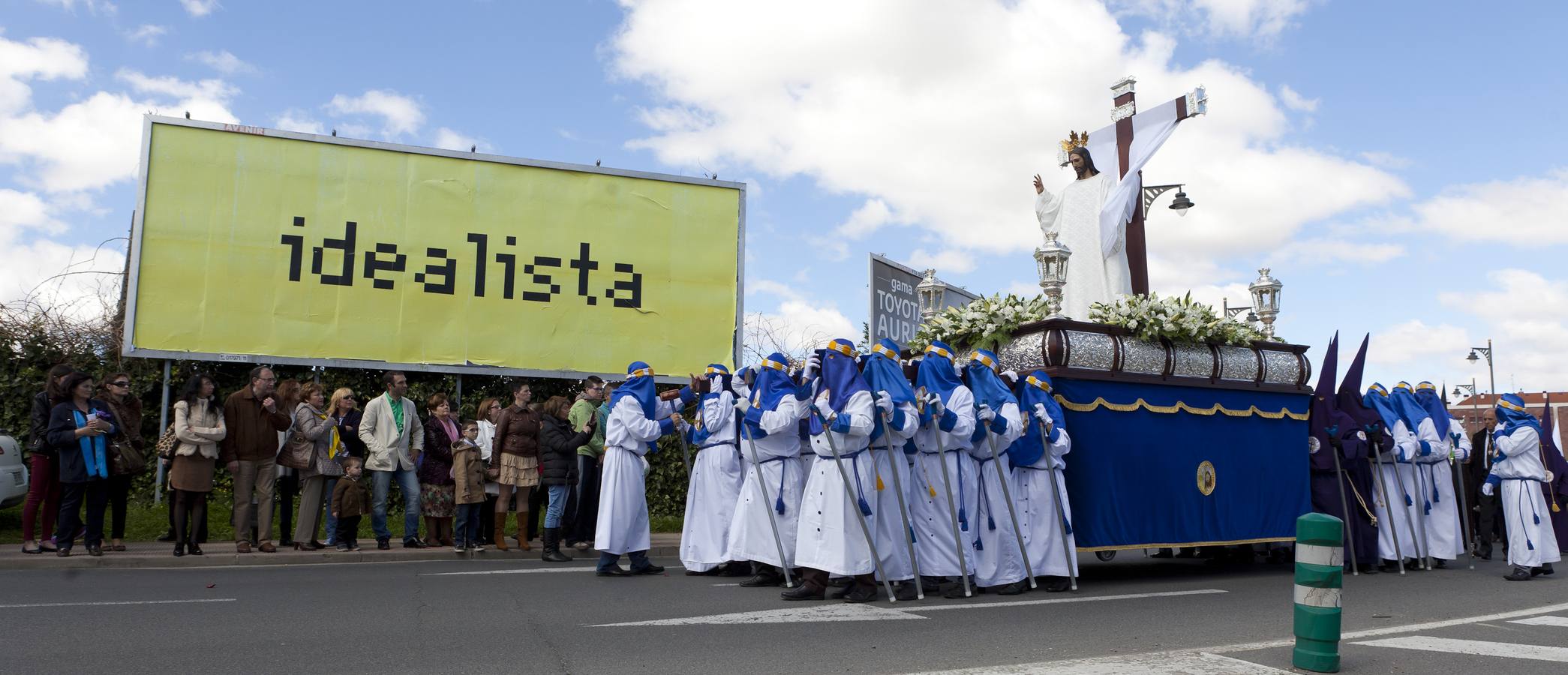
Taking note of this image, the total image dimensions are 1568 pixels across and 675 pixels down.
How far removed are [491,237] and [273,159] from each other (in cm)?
327

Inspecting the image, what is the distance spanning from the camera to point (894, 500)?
8445 mm

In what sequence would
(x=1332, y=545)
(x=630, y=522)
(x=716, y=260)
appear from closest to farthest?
(x=1332, y=545), (x=630, y=522), (x=716, y=260)

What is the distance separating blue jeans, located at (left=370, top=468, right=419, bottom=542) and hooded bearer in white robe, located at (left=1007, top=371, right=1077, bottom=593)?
6602 mm

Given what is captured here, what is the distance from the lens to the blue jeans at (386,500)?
456 inches

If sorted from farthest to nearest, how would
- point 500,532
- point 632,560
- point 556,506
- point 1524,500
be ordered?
point 500,532, point 556,506, point 1524,500, point 632,560

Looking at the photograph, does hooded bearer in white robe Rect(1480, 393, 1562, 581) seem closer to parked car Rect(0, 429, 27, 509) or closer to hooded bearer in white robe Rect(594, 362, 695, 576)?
hooded bearer in white robe Rect(594, 362, 695, 576)

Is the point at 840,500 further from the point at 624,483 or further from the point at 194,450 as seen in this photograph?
the point at 194,450

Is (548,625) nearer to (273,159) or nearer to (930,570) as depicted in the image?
(930,570)

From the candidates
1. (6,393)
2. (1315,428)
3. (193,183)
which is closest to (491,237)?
(193,183)

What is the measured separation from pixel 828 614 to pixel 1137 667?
2364 mm

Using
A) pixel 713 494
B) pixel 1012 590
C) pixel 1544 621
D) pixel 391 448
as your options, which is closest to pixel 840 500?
pixel 1012 590

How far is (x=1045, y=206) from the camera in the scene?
481 inches

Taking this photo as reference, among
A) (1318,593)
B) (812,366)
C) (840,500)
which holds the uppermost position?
(812,366)

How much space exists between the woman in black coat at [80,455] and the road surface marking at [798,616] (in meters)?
6.01
